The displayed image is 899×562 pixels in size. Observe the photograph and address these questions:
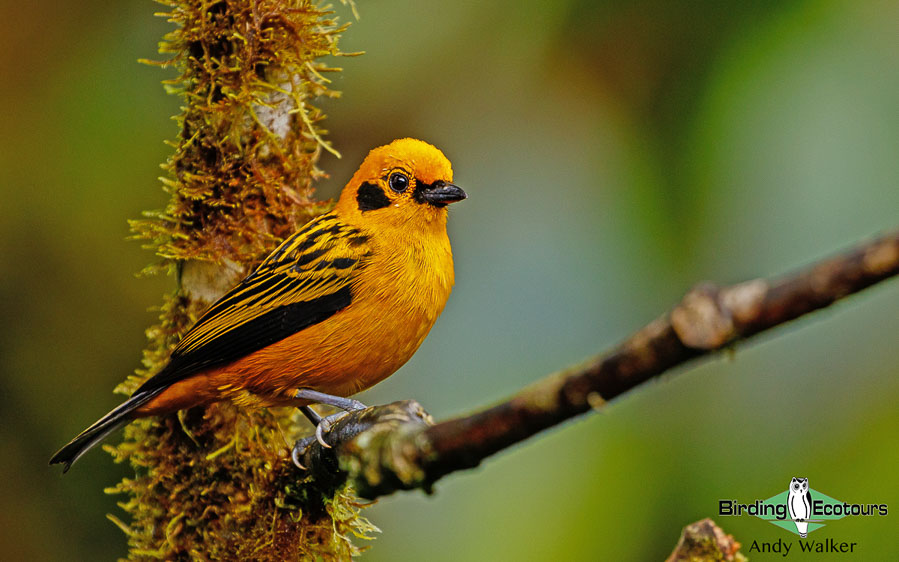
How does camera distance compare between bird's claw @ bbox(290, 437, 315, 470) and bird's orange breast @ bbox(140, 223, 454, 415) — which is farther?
bird's orange breast @ bbox(140, 223, 454, 415)

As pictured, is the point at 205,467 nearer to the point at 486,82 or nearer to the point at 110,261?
the point at 110,261

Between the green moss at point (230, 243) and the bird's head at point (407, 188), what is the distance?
0.26 meters

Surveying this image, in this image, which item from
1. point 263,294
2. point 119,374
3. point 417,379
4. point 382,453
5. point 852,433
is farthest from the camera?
point 119,374

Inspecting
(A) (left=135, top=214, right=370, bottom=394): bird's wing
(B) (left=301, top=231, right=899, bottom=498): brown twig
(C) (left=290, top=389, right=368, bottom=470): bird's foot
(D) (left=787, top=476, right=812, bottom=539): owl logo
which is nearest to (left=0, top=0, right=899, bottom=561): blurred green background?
(D) (left=787, top=476, right=812, bottom=539): owl logo

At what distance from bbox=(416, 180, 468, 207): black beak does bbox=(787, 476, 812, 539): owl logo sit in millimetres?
1678

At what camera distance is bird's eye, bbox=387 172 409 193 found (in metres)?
3.25

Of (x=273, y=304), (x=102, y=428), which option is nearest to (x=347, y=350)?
(x=273, y=304)

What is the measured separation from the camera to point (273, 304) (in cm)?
309

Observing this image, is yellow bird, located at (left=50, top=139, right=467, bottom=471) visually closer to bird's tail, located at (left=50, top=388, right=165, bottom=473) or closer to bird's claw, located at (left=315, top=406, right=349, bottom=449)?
bird's tail, located at (left=50, top=388, right=165, bottom=473)

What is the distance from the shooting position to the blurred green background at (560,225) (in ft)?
12.1

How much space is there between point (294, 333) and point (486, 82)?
222cm

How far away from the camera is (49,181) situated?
4707 mm

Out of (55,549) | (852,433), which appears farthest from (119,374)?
(852,433)

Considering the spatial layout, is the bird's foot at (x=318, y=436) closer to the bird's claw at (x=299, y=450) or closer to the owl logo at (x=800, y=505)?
the bird's claw at (x=299, y=450)
